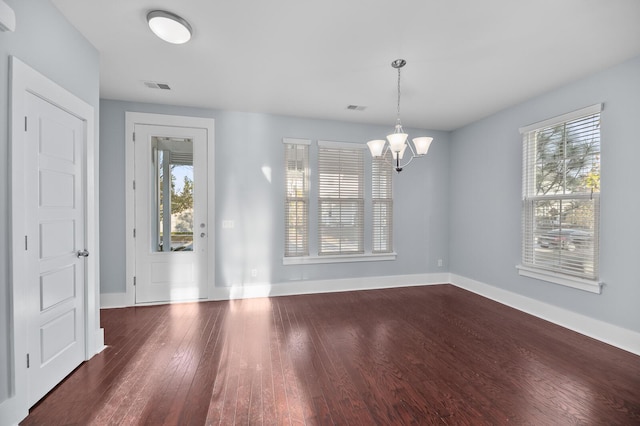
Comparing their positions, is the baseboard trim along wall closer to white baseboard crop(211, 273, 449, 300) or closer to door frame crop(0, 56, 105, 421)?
white baseboard crop(211, 273, 449, 300)

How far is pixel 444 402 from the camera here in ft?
6.45

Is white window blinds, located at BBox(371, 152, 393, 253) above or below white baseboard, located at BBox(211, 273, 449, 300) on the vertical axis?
above

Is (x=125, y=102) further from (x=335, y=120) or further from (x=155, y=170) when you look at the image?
(x=335, y=120)

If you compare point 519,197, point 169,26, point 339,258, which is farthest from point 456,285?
point 169,26

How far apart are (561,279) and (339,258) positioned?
288 centimetres

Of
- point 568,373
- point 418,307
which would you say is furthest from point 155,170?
point 568,373

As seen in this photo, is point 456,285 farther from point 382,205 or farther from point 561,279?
point 382,205

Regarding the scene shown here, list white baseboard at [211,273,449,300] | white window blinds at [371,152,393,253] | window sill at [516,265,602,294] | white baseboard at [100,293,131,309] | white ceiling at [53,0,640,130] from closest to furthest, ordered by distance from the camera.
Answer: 1. white ceiling at [53,0,640,130]
2. window sill at [516,265,602,294]
3. white baseboard at [100,293,131,309]
4. white baseboard at [211,273,449,300]
5. white window blinds at [371,152,393,253]

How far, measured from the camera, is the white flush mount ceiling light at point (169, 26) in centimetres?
213

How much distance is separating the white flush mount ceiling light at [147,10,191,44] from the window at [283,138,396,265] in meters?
2.21

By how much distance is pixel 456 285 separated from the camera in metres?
5.04

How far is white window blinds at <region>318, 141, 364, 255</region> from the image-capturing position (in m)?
4.62

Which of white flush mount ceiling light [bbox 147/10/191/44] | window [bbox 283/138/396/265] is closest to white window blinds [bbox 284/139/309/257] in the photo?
window [bbox 283/138/396/265]

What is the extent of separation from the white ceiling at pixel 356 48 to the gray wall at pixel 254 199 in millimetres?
506
